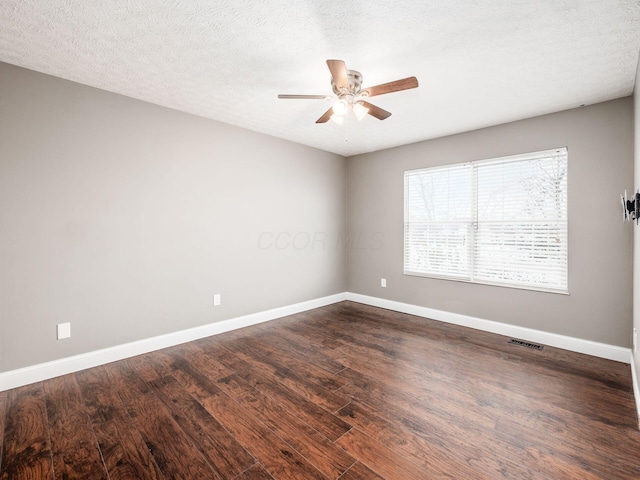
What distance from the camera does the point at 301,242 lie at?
452 centimetres

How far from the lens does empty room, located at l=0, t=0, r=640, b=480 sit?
5.74ft

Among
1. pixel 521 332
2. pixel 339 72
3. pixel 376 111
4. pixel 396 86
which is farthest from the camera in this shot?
pixel 521 332

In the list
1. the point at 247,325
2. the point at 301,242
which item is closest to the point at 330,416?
the point at 247,325

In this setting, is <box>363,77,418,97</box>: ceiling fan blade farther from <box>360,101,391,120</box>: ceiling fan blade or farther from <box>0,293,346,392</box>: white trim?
<box>0,293,346,392</box>: white trim

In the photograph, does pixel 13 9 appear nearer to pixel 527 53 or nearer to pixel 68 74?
pixel 68 74

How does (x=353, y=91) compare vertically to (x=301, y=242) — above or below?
above

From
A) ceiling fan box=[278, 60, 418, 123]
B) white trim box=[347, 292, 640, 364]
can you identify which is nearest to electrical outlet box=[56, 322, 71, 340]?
ceiling fan box=[278, 60, 418, 123]

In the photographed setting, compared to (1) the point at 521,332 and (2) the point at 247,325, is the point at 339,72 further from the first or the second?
(1) the point at 521,332

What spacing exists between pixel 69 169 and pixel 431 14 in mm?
3010

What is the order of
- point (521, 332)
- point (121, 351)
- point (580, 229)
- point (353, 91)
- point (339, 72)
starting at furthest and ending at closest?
point (521, 332), point (580, 229), point (121, 351), point (353, 91), point (339, 72)

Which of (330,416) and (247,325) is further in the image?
(247,325)

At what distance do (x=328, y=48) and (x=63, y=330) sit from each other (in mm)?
3108

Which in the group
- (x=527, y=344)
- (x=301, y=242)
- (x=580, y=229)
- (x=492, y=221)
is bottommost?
(x=527, y=344)

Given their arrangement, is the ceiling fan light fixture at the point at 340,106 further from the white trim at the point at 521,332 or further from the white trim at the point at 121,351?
the white trim at the point at 521,332
